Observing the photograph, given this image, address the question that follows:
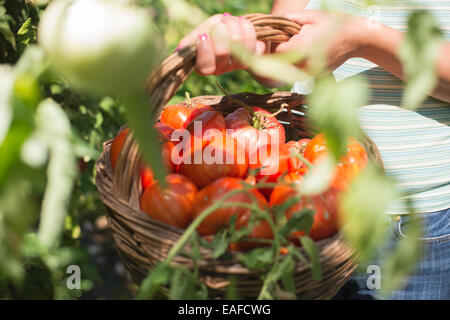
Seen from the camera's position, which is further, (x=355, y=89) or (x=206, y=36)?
(x=206, y=36)

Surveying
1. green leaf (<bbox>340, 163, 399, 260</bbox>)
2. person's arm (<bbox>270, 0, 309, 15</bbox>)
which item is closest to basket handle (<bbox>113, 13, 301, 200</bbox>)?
green leaf (<bbox>340, 163, 399, 260</bbox>)

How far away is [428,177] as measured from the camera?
84 centimetres

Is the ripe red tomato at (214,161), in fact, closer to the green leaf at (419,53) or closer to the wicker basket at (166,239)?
the wicker basket at (166,239)

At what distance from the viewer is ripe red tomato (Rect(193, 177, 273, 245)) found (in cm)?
53

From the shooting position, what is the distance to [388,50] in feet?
2.39

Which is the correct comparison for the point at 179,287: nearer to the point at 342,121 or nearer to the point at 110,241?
the point at 342,121

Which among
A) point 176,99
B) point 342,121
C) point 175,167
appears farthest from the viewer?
point 176,99

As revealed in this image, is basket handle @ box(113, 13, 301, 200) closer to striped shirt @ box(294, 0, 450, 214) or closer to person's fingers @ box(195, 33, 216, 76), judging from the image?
person's fingers @ box(195, 33, 216, 76)

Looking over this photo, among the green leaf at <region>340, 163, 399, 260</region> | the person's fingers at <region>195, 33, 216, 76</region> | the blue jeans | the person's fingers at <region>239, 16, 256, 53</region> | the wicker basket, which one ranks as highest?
the person's fingers at <region>239, 16, 256, 53</region>

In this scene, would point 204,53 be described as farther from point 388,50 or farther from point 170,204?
point 388,50

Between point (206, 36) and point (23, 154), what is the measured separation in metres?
0.36

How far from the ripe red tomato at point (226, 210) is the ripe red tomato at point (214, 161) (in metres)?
0.08

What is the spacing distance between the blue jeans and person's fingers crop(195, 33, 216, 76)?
53 centimetres

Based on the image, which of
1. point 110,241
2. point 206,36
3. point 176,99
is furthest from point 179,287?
point 110,241
